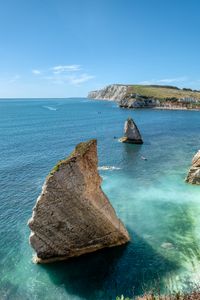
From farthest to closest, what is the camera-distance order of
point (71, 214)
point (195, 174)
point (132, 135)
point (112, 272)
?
point (132, 135)
point (195, 174)
point (71, 214)
point (112, 272)

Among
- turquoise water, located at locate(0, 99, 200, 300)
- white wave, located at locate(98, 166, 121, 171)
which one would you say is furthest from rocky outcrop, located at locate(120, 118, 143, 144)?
white wave, located at locate(98, 166, 121, 171)

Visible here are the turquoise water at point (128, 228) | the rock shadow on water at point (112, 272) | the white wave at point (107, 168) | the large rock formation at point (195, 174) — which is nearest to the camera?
the rock shadow on water at point (112, 272)

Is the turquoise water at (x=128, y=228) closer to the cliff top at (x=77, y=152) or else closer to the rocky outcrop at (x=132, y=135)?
the cliff top at (x=77, y=152)

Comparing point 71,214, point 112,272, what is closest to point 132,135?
point 71,214

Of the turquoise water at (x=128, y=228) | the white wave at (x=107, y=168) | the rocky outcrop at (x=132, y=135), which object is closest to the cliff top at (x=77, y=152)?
the turquoise water at (x=128, y=228)

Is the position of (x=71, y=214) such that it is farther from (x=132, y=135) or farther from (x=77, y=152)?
(x=132, y=135)

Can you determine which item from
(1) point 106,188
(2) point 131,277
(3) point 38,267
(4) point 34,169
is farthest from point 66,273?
(4) point 34,169

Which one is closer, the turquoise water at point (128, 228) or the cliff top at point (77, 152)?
the turquoise water at point (128, 228)

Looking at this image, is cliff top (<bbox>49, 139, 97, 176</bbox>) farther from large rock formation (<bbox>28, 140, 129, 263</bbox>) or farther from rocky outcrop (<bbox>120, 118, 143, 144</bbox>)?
rocky outcrop (<bbox>120, 118, 143, 144</bbox>)
